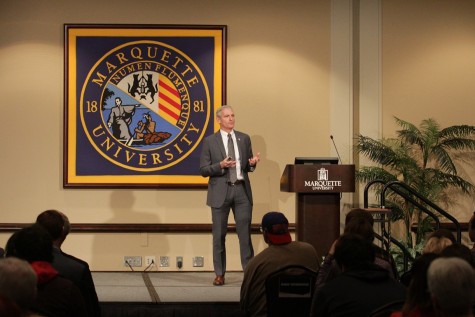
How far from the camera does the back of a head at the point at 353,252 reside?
3.97 m

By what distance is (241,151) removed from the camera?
321 inches

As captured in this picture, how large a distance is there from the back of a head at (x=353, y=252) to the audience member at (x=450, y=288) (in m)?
0.94

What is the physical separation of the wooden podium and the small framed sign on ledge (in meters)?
1.65

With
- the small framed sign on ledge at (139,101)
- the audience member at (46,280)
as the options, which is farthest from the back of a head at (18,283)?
the small framed sign on ledge at (139,101)

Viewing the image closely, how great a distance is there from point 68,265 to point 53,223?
10.8 inches

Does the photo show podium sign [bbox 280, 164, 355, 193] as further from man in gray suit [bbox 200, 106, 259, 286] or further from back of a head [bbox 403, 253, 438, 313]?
back of a head [bbox 403, 253, 438, 313]

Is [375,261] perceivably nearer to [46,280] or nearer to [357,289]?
[357,289]

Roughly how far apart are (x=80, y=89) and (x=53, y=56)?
478 mm

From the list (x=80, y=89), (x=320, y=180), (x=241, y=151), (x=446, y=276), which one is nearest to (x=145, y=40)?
(x=80, y=89)

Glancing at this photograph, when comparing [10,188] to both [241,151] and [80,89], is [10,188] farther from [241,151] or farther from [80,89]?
[241,151]

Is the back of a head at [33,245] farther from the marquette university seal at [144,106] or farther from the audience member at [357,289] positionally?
the marquette university seal at [144,106]

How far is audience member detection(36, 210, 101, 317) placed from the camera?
469 centimetres

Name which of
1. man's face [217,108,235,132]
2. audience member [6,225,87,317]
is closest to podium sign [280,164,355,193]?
man's face [217,108,235,132]

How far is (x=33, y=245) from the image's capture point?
12.7ft
